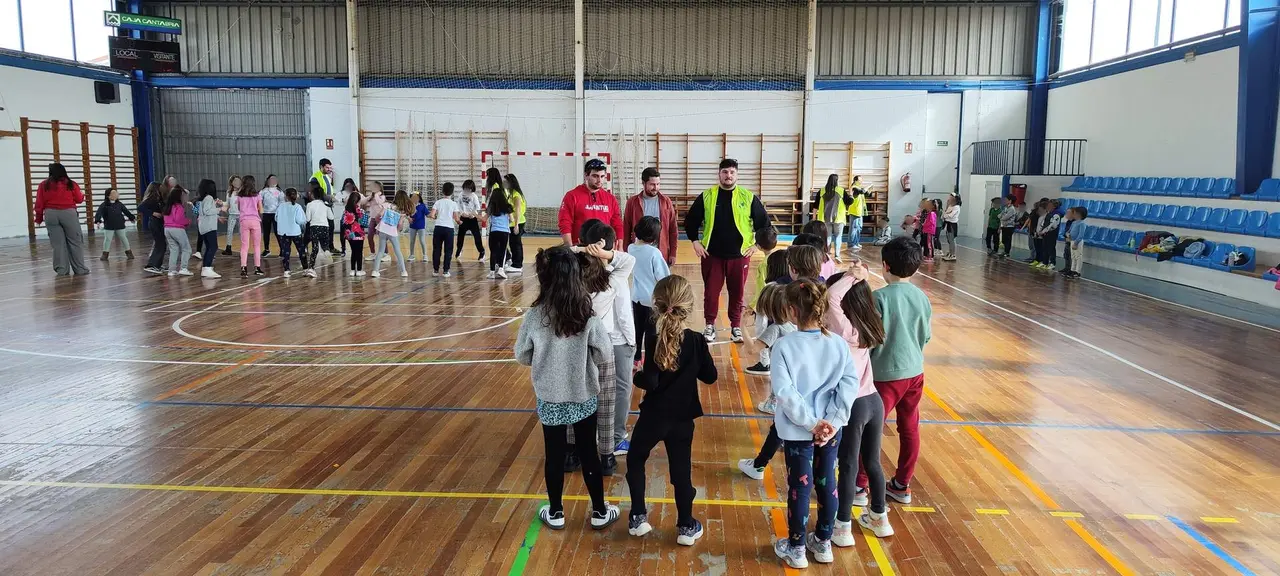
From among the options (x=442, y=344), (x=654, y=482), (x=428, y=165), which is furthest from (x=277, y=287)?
(x=428, y=165)

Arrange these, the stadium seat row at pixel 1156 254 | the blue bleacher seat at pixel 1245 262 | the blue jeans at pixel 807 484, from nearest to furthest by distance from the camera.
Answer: the blue jeans at pixel 807 484, the blue bleacher seat at pixel 1245 262, the stadium seat row at pixel 1156 254

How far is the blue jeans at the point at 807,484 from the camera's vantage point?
3195 mm

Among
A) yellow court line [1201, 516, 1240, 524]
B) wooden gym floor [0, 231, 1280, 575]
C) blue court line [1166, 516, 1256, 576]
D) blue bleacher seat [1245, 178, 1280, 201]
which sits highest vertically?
blue bleacher seat [1245, 178, 1280, 201]

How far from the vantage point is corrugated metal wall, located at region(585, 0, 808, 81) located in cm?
1995

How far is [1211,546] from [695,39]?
18.2 m

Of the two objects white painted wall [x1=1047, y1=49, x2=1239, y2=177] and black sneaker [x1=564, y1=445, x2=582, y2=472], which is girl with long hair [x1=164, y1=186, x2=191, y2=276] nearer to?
black sneaker [x1=564, y1=445, x2=582, y2=472]

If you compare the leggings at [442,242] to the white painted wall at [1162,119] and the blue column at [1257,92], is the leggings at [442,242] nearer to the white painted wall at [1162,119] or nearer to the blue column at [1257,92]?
the blue column at [1257,92]

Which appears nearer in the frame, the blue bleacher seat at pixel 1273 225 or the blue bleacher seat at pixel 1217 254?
the blue bleacher seat at pixel 1273 225

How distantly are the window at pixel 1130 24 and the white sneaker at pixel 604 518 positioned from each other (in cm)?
1426

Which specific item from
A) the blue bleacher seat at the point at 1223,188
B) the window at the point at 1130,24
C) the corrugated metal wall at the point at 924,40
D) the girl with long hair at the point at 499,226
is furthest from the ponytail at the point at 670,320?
the corrugated metal wall at the point at 924,40

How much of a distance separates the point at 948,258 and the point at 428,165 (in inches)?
486

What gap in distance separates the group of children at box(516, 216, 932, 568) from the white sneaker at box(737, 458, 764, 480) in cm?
55

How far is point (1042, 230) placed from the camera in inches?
544

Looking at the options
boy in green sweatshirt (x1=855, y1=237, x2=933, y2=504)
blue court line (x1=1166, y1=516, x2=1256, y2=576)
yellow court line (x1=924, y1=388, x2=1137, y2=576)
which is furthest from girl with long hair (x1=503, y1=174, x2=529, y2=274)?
blue court line (x1=1166, y1=516, x2=1256, y2=576)
